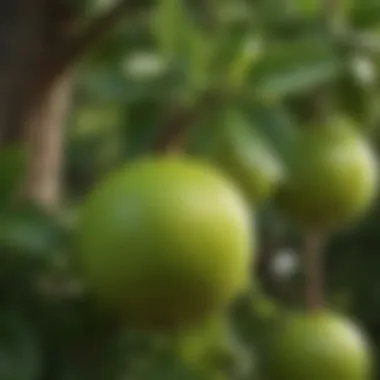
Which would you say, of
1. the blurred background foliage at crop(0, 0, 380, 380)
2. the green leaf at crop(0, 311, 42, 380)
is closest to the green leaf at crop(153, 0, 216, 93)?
the blurred background foliage at crop(0, 0, 380, 380)

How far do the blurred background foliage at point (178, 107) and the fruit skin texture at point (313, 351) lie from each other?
0.9 inches

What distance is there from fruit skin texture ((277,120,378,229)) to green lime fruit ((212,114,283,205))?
0.03 metres

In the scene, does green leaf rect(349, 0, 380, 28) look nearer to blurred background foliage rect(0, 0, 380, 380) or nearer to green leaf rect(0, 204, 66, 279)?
blurred background foliage rect(0, 0, 380, 380)

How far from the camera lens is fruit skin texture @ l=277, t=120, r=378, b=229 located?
490mm

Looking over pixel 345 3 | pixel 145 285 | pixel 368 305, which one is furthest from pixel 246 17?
pixel 368 305

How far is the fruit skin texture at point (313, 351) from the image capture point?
52cm

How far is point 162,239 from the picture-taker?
392 mm

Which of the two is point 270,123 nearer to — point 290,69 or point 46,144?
point 290,69

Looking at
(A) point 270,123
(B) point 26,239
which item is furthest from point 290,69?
(B) point 26,239

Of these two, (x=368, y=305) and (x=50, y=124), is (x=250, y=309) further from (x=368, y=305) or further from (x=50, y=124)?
(x=368, y=305)

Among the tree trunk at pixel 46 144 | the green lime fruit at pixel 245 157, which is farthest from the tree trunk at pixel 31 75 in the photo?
A: the green lime fruit at pixel 245 157

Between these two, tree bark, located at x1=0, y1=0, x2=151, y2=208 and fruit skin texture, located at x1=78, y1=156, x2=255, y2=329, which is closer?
fruit skin texture, located at x1=78, y1=156, x2=255, y2=329

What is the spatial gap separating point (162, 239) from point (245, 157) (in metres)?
0.06

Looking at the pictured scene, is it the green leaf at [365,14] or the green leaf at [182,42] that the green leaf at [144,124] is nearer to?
the green leaf at [182,42]
